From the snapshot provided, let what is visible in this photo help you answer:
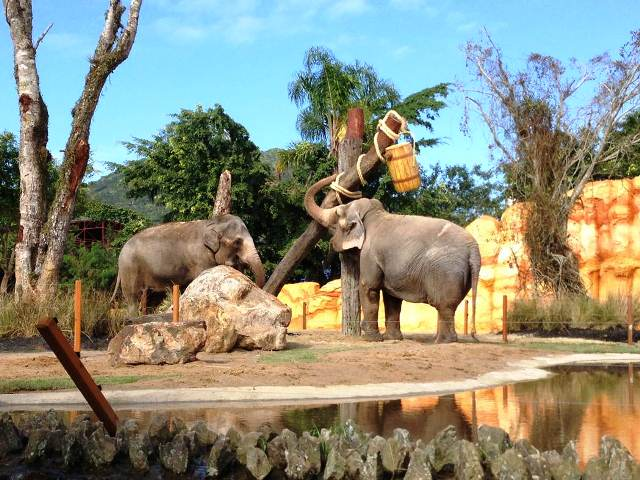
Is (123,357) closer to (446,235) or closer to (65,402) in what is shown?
(65,402)

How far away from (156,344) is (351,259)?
6.23 meters

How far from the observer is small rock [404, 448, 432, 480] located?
489 centimetres

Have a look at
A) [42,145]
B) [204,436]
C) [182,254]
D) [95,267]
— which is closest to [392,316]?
[182,254]

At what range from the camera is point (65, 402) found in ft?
27.0

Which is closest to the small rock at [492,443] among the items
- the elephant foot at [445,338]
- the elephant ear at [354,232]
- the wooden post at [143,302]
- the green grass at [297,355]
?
the green grass at [297,355]

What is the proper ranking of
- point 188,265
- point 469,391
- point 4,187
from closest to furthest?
point 469,391 < point 188,265 < point 4,187

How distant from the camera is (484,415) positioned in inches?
305

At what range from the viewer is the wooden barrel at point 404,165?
14.6 m

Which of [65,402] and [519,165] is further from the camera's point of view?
[519,165]

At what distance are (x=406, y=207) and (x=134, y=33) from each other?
1471 centimetres

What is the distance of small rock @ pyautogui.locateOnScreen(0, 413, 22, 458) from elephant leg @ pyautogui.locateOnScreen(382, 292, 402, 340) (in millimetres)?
10037

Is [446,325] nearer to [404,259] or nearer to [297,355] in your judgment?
[404,259]

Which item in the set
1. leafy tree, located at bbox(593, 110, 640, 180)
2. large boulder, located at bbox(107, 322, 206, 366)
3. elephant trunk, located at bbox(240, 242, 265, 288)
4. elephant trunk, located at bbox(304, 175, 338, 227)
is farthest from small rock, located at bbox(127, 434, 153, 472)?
leafy tree, located at bbox(593, 110, 640, 180)

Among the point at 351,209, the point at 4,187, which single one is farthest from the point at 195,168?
the point at 351,209
